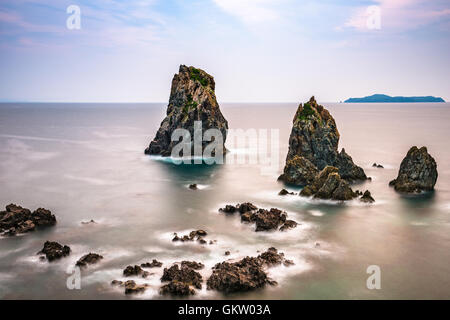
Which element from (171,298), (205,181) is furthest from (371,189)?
(171,298)

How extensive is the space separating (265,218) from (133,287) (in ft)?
48.8

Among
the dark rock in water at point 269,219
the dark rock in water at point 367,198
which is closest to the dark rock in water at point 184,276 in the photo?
the dark rock in water at point 269,219

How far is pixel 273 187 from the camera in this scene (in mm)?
50312

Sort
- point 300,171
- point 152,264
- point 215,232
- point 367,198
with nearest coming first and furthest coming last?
point 152,264, point 215,232, point 367,198, point 300,171

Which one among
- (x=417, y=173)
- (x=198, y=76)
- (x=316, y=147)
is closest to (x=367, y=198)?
(x=417, y=173)

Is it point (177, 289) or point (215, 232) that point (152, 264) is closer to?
point (177, 289)

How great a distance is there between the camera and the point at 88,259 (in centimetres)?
2788

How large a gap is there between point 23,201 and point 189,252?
963 inches

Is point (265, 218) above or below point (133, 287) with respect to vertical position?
above

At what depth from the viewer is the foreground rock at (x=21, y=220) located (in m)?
33.6

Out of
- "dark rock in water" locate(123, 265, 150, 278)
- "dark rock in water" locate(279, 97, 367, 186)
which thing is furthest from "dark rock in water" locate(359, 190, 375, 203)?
"dark rock in water" locate(123, 265, 150, 278)

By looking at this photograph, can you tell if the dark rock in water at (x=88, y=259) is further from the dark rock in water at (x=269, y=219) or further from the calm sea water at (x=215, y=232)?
the dark rock in water at (x=269, y=219)

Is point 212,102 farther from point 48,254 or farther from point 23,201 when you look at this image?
point 48,254
